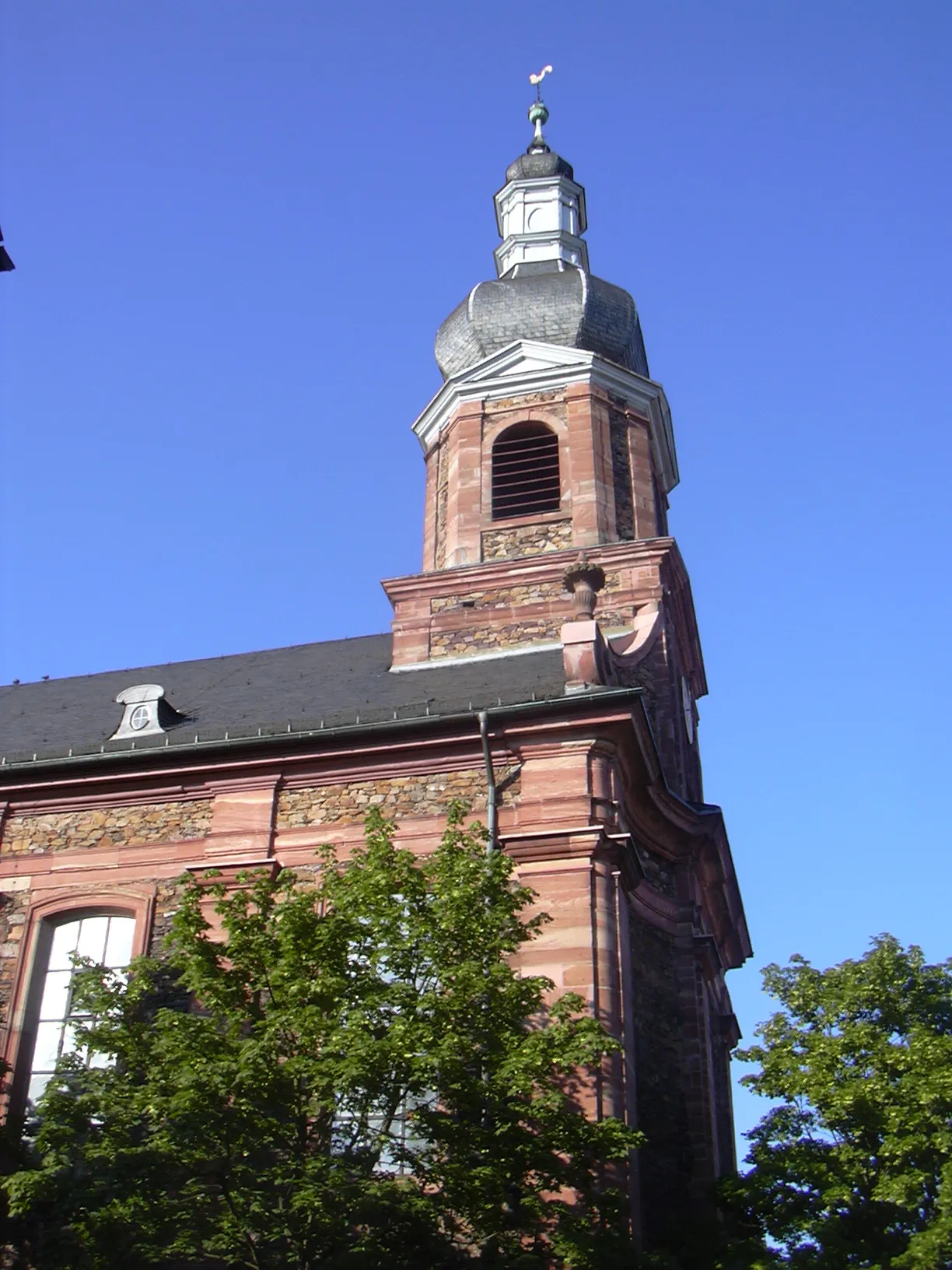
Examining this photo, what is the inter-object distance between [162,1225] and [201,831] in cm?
545

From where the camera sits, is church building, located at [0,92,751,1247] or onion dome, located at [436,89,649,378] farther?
onion dome, located at [436,89,649,378]

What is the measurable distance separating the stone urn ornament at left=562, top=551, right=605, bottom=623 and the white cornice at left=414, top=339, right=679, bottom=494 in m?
5.99

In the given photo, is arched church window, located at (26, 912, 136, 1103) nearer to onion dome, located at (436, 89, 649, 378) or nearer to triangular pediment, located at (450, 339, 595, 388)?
triangular pediment, located at (450, 339, 595, 388)

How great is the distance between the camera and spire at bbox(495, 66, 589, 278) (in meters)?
27.7

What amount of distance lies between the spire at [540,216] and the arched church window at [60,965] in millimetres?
14961

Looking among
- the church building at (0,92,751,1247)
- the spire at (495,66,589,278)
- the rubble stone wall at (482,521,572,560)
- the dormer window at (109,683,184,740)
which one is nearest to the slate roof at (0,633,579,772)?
the church building at (0,92,751,1247)

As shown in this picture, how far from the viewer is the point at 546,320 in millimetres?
24594

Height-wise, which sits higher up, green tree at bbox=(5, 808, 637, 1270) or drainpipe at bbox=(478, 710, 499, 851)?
drainpipe at bbox=(478, 710, 499, 851)

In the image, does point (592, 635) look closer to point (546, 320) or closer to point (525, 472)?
point (525, 472)

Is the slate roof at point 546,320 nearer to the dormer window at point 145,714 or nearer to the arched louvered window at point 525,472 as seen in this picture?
the arched louvered window at point 525,472

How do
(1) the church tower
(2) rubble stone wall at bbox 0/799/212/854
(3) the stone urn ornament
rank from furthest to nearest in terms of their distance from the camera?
(3) the stone urn ornament
(2) rubble stone wall at bbox 0/799/212/854
(1) the church tower

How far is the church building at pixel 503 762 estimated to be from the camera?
15273 mm

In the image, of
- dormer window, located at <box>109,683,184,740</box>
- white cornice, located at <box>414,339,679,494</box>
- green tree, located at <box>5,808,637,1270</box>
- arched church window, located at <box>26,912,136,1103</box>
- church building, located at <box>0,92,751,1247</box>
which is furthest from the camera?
white cornice, located at <box>414,339,679,494</box>

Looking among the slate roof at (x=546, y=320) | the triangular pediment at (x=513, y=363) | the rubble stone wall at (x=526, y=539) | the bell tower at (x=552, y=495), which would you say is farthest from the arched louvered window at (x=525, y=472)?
the slate roof at (x=546, y=320)
